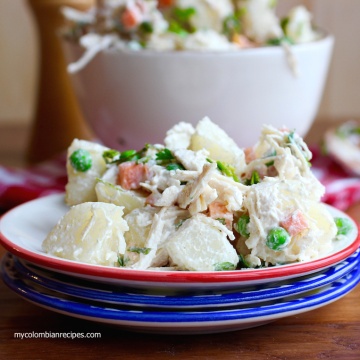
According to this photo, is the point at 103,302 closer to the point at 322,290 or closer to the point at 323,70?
the point at 322,290

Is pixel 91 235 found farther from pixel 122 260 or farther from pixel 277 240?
pixel 277 240

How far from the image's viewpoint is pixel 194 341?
34.0 inches

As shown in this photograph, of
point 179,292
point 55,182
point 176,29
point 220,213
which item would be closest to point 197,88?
point 176,29

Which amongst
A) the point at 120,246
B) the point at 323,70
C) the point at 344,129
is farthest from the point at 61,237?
the point at 344,129

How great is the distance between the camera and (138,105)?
5.24 ft

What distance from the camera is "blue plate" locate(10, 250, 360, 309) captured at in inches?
32.0

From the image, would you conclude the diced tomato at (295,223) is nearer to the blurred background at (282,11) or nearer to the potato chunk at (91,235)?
the potato chunk at (91,235)

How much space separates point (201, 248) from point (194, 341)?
0.11 m

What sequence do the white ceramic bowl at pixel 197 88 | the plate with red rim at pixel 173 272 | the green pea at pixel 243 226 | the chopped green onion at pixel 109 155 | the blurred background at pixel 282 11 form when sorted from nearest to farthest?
1. the plate with red rim at pixel 173 272
2. the green pea at pixel 243 226
3. the chopped green onion at pixel 109 155
4. the white ceramic bowl at pixel 197 88
5. the blurred background at pixel 282 11

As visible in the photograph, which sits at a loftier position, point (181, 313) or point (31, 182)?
point (181, 313)

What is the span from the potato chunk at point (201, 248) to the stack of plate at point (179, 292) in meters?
0.04

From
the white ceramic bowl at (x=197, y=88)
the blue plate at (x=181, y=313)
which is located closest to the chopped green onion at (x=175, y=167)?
the blue plate at (x=181, y=313)

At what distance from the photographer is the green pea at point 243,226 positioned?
2.94 ft

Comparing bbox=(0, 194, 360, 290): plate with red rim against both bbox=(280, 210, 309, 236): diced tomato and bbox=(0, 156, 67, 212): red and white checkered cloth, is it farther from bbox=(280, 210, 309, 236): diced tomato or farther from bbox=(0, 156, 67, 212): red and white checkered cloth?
bbox=(0, 156, 67, 212): red and white checkered cloth
